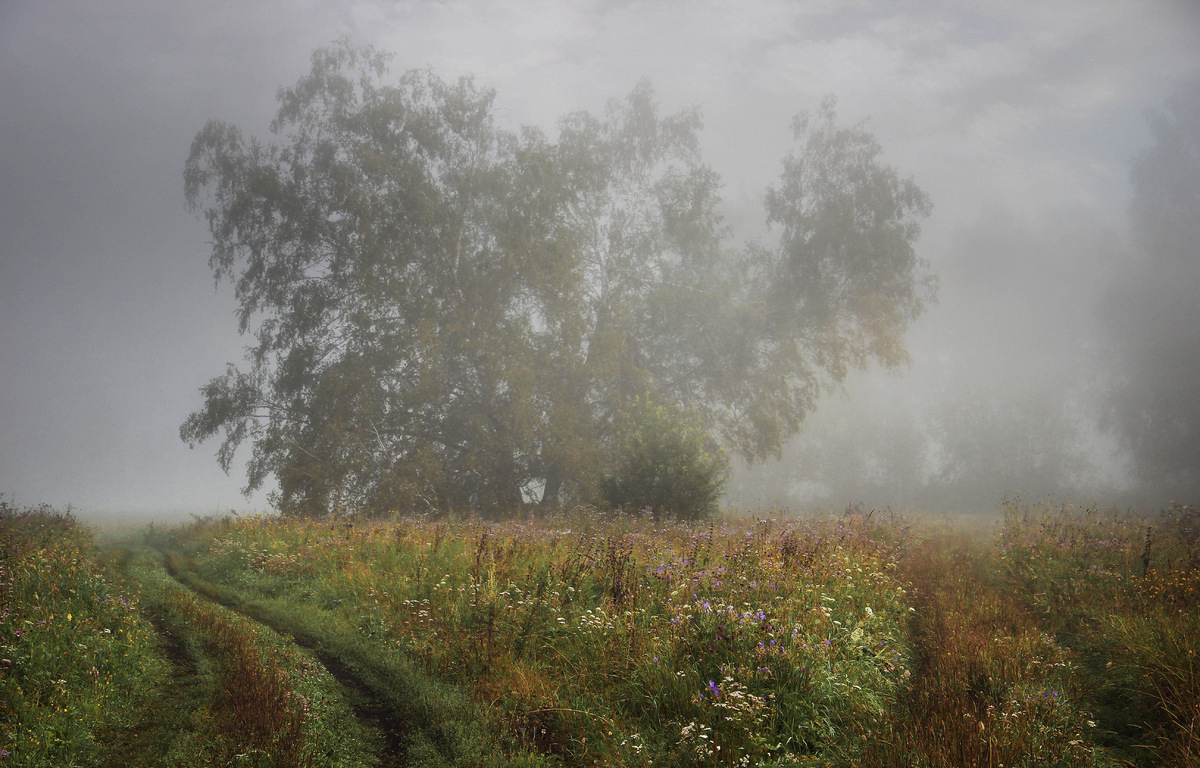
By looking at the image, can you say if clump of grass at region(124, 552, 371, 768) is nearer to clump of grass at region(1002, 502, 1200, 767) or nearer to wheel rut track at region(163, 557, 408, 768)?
wheel rut track at region(163, 557, 408, 768)

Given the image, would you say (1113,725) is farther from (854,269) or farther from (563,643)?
(854,269)

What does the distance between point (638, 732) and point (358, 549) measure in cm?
807

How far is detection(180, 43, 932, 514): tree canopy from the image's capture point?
2170 centimetres

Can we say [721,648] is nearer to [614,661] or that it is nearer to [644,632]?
[644,632]

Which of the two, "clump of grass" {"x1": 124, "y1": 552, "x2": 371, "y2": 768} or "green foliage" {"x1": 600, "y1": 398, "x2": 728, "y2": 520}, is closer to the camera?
"clump of grass" {"x1": 124, "y1": 552, "x2": 371, "y2": 768}

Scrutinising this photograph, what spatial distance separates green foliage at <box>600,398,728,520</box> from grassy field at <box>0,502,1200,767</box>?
235 inches

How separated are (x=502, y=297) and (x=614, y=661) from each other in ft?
65.5

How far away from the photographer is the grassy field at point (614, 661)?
4.23 m

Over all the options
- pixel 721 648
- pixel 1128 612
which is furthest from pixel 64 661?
pixel 1128 612

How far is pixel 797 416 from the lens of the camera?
26891mm

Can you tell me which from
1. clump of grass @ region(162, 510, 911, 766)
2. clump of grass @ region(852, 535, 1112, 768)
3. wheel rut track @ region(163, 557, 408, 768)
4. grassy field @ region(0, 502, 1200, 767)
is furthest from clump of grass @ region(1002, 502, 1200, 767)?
wheel rut track @ region(163, 557, 408, 768)

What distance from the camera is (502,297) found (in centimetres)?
2386

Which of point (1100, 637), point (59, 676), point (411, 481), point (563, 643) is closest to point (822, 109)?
point (411, 481)

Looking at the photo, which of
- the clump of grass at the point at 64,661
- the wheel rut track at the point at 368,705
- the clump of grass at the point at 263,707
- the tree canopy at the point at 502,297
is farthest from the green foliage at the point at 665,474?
the clump of grass at the point at 64,661
